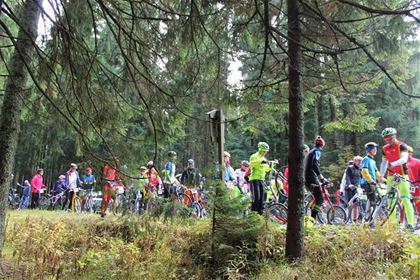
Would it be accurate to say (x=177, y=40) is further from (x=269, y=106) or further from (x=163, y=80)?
(x=269, y=106)

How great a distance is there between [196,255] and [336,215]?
355 cm

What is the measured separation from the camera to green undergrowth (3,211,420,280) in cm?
559

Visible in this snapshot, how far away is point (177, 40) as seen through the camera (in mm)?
5602

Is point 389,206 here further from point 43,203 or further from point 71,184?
point 43,203

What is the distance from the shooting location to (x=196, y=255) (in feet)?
23.9

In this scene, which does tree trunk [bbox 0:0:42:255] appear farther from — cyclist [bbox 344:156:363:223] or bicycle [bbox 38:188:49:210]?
bicycle [bbox 38:188:49:210]

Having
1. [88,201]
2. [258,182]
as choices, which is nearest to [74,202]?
[88,201]

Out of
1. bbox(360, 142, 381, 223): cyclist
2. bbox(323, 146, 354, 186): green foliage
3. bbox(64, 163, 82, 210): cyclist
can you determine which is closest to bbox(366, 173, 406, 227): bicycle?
bbox(360, 142, 381, 223): cyclist

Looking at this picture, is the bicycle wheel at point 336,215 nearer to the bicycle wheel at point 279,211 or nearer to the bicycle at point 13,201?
the bicycle wheel at point 279,211

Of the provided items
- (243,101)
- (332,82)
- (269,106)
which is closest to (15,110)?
(243,101)

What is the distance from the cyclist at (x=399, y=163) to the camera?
281 inches

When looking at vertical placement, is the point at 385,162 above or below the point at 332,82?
below

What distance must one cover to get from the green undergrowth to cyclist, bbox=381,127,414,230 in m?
0.94

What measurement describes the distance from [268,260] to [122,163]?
3068 mm
